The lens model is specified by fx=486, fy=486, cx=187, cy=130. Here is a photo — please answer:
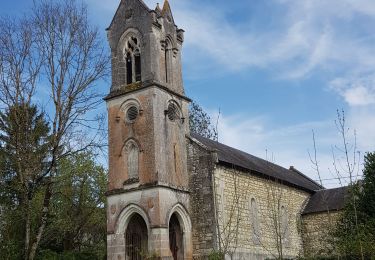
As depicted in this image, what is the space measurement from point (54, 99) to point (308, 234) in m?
20.1

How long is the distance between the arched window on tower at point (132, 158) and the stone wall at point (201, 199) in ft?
9.50

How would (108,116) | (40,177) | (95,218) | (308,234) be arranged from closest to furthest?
1. (40,177)
2. (108,116)
3. (308,234)
4. (95,218)

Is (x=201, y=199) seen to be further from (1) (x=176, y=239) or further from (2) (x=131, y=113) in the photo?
(2) (x=131, y=113)

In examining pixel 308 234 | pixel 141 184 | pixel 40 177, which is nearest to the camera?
pixel 40 177

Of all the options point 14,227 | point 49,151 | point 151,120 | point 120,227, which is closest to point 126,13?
point 151,120

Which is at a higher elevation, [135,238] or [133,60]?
[133,60]

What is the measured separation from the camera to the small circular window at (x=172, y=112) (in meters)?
25.2

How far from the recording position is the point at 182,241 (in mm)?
23938

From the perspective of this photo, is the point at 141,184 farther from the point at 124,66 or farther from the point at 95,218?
the point at 95,218

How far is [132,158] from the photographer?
2422 centimetres

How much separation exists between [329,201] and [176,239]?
46.5 feet

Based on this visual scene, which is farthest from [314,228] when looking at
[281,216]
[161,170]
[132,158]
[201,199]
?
[132,158]

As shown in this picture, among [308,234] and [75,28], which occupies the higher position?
[75,28]

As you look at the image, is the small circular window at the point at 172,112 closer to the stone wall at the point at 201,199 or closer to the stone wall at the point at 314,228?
the stone wall at the point at 201,199
